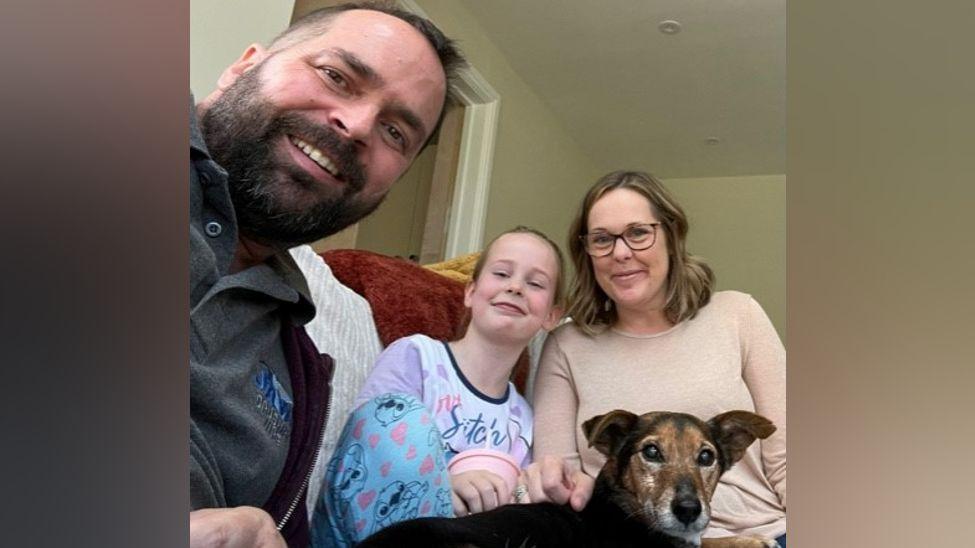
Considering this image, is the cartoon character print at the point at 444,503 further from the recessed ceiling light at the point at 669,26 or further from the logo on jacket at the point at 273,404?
the recessed ceiling light at the point at 669,26

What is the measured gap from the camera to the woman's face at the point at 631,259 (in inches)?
23.2

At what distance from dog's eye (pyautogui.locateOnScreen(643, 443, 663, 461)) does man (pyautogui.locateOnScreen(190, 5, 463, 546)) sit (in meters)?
0.22

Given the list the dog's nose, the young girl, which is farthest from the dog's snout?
the young girl

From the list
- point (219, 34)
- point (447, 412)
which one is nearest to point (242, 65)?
point (219, 34)

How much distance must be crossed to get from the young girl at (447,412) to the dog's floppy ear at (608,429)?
0.14 feet

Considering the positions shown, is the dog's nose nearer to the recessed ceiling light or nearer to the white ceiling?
the white ceiling

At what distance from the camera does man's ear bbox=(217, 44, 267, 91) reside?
0.50 m

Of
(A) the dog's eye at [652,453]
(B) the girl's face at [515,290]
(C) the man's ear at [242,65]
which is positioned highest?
(C) the man's ear at [242,65]

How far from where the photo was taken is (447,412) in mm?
549

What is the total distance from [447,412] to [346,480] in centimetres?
8

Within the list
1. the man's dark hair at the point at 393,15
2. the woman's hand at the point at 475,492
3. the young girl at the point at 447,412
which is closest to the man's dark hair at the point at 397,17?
the man's dark hair at the point at 393,15

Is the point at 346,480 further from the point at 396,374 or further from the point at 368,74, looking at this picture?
the point at 368,74
